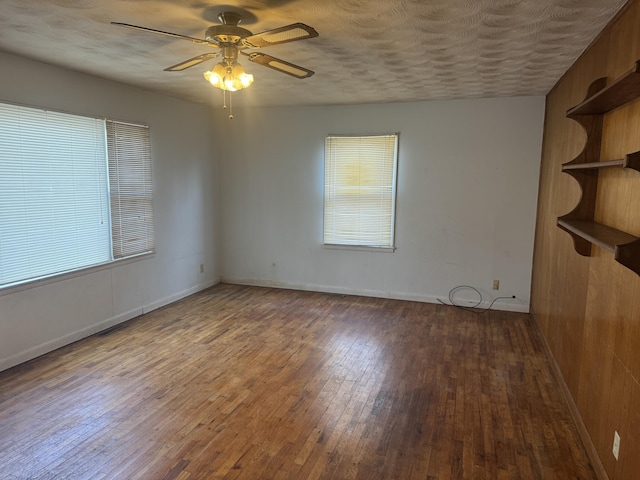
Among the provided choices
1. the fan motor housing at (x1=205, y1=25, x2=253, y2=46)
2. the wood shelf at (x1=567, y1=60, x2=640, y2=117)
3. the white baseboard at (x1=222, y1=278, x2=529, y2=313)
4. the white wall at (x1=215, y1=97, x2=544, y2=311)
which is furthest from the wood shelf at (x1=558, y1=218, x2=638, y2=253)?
the white baseboard at (x1=222, y1=278, x2=529, y2=313)

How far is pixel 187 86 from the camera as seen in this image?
4395 mm

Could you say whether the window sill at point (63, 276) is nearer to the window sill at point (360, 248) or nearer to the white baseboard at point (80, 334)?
the white baseboard at point (80, 334)

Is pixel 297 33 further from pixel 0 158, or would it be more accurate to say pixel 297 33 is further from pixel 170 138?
pixel 170 138

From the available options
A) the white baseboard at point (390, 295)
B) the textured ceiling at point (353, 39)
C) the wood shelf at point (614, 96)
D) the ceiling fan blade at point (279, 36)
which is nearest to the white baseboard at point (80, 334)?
the white baseboard at point (390, 295)

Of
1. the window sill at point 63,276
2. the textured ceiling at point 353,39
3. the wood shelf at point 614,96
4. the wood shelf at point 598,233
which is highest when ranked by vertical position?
the textured ceiling at point 353,39

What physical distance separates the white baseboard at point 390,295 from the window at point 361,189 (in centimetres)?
64

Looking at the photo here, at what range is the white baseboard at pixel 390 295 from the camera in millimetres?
5047

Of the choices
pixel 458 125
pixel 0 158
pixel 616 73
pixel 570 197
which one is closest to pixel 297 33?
pixel 616 73

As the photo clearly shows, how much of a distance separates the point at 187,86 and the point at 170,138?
0.91m

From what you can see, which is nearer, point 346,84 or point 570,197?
point 570,197

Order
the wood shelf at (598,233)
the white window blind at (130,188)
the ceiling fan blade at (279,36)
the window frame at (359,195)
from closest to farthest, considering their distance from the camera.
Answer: the wood shelf at (598,233) < the ceiling fan blade at (279,36) < the white window blind at (130,188) < the window frame at (359,195)

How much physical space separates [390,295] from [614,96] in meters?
3.82

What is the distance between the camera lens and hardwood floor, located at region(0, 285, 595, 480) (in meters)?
2.33

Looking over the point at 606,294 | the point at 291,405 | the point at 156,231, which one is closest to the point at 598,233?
the point at 606,294
